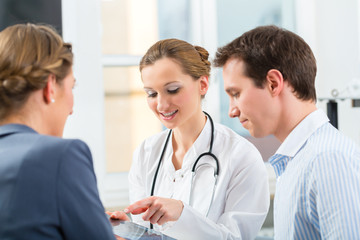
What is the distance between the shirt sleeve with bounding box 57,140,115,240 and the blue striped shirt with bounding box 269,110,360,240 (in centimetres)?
41

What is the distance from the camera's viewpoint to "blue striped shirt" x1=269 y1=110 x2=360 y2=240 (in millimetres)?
895

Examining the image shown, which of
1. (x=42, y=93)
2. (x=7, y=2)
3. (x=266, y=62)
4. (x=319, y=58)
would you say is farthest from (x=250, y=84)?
(x=319, y=58)

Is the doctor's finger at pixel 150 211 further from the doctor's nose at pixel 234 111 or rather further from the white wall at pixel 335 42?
the white wall at pixel 335 42

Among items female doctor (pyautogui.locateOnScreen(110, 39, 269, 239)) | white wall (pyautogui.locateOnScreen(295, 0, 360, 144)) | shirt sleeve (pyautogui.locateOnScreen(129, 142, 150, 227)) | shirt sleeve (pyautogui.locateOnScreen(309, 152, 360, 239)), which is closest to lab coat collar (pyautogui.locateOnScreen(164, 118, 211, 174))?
female doctor (pyautogui.locateOnScreen(110, 39, 269, 239))

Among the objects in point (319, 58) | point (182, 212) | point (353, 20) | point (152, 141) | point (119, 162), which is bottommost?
point (119, 162)

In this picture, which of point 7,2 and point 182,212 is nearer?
point 182,212

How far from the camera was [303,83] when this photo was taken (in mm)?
1146

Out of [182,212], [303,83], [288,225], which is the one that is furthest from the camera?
[182,212]

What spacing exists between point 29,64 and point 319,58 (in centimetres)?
238

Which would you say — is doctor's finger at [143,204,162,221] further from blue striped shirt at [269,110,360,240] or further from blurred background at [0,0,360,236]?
blurred background at [0,0,360,236]

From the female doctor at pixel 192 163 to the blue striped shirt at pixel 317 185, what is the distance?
0.31m

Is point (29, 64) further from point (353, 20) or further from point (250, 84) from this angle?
point (353, 20)

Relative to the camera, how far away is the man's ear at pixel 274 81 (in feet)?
3.73

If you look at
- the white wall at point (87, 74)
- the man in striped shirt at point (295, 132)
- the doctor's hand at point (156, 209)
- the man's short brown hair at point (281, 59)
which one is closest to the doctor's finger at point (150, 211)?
the doctor's hand at point (156, 209)
